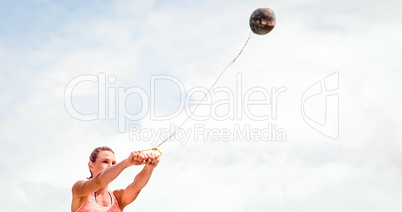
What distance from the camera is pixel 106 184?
7.03 metres

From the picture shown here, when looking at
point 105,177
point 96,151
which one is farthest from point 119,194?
point 105,177

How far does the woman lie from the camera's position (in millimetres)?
6898

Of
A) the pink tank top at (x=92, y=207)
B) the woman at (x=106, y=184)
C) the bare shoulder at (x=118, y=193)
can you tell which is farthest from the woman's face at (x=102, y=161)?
the bare shoulder at (x=118, y=193)

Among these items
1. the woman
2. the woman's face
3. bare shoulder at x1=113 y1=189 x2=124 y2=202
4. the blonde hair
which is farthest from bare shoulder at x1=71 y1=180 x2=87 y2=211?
bare shoulder at x1=113 y1=189 x2=124 y2=202

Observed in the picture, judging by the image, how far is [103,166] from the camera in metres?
8.07

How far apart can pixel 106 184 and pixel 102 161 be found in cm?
111

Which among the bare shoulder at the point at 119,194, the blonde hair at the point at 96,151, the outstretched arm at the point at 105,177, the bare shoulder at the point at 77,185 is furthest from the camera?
the bare shoulder at the point at 119,194

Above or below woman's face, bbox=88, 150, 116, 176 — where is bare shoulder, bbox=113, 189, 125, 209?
below

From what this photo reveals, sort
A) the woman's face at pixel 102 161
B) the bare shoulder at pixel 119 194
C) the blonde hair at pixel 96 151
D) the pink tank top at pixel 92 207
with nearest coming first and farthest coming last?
1. the pink tank top at pixel 92 207
2. the woman's face at pixel 102 161
3. the blonde hair at pixel 96 151
4. the bare shoulder at pixel 119 194

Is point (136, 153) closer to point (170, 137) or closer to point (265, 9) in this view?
point (170, 137)

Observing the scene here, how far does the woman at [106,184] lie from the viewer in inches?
272

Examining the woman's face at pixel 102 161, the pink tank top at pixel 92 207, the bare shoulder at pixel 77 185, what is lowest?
the pink tank top at pixel 92 207

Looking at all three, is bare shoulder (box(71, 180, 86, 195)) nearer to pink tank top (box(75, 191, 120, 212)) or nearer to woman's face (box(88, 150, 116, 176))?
pink tank top (box(75, 191, 120, 212))

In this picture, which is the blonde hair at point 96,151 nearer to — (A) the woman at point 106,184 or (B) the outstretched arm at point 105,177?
(A) the woman at point 106,184
